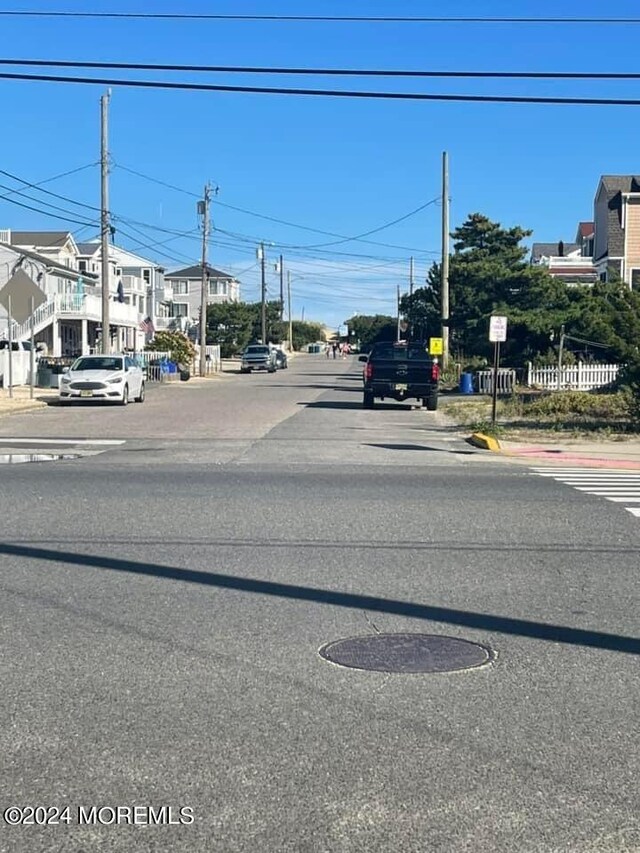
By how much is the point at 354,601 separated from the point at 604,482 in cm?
796

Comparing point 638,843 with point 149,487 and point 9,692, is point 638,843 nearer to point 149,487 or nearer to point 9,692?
point 9,692

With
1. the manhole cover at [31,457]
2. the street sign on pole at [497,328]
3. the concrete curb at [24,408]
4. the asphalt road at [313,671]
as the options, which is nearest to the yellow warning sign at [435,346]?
the concrete curb at [24,408]

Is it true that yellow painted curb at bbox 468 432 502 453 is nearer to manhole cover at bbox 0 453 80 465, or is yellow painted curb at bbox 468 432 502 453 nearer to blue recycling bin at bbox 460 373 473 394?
manhole cover at bbox 0 453 80 465

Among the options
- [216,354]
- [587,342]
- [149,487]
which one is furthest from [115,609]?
[216,354]

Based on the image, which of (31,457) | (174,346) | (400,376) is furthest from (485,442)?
(174,346)

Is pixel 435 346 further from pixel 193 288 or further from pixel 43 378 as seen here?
pixel 193 288

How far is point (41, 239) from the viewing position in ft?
223

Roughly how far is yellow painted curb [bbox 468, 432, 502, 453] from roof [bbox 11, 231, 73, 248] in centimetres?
5122

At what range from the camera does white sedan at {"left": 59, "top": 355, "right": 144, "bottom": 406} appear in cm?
3047

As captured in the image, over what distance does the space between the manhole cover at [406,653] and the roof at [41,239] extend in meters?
64.0

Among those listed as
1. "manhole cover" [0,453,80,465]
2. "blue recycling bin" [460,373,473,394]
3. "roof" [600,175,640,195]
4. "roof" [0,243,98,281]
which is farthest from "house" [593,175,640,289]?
"manhole cover" [0,453,80,465]

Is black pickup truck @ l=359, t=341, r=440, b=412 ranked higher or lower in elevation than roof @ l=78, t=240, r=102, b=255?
lower

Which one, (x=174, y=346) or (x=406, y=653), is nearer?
(x=406, y=653)

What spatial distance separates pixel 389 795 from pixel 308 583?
3.77 meters
